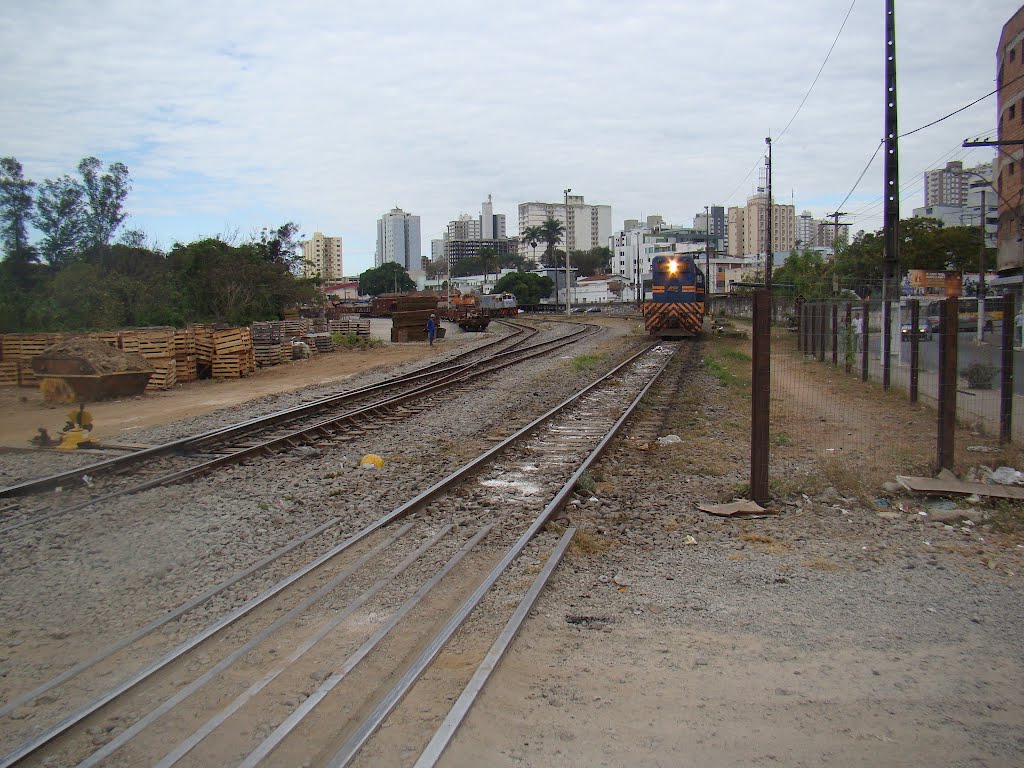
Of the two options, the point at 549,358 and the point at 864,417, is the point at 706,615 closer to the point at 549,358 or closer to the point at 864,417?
the point at 864,417

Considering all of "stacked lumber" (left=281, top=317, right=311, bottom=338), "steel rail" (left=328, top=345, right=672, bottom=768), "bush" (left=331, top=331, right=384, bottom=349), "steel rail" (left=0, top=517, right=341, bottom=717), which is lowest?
"steel rail" (left=0, top=517, right=341, bottom=717)

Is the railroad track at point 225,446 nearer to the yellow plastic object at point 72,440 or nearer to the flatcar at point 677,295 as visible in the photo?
the yellow plastic object at point 72,440

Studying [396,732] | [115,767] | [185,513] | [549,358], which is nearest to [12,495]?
[185,513]

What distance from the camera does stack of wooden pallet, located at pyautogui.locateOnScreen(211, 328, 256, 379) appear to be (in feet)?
76.6

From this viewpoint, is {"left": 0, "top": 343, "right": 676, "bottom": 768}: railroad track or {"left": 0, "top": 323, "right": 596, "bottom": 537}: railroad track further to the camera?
{"left": 0, "top": 323, "right": 596, "bottom": 537}: railroad track

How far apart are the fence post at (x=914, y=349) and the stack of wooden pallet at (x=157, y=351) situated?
1740 cm

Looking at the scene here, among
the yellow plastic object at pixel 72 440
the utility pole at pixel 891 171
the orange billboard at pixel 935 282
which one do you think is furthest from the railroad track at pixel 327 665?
the orange billboard at pixel 935 282

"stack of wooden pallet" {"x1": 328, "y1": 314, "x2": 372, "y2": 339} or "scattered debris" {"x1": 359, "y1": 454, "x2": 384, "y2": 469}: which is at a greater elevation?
"stack of wooden pallet" {"x1": 328, "y1": 314, "x2": 372, "y2": 339}

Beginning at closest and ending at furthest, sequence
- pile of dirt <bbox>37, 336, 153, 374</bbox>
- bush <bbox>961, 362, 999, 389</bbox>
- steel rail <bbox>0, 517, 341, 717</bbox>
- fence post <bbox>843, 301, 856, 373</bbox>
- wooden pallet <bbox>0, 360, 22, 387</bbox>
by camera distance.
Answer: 1. steel rail <bbox>0, 517, 341, 717</bbox>
2. bush <bbox>961, 362, 999, 389</bbox>
3. fence post <bbox>843, 301, 856, 373</bbox>
4. pile of dirt <bbox>37, 336, 153, 374</bbox>
5. wooden pallet <bbox>0, 360, 22, 387</bbox>

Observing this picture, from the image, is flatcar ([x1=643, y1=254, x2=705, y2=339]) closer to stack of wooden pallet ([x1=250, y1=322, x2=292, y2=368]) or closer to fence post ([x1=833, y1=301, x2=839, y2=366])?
fence post ([x1=833, y1=301, x2=839, y2=366])

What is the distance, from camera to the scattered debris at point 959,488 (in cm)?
763

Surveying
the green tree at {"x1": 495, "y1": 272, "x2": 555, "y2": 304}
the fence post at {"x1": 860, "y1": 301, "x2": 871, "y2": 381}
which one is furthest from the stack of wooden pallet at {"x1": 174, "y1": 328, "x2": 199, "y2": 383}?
the green tree at {"x1": 495, "y1": 272, "x2": 555, "y2": 304}

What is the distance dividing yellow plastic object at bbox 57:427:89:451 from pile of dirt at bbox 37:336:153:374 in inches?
274

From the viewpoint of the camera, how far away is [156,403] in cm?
1794
